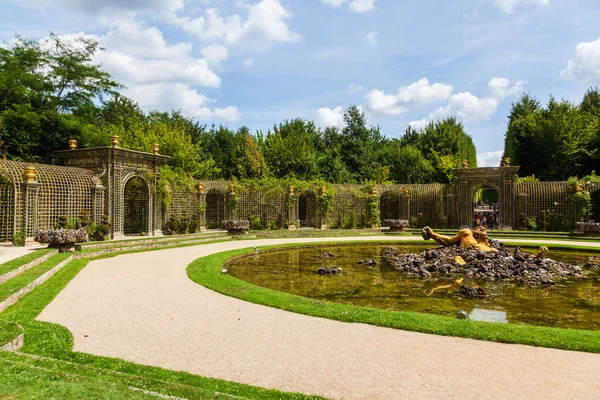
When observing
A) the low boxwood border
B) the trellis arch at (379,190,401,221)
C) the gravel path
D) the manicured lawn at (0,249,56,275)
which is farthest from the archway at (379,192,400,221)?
the gravel path

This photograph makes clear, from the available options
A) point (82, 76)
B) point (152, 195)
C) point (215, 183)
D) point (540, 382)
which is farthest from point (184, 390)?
point (82, 76)

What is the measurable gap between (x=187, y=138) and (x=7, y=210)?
2343 cm

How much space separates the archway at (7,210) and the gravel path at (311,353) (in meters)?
11.8

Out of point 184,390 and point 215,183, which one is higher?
point 215,183

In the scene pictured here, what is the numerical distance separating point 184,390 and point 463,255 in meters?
12.3

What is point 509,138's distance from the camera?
47.6 m

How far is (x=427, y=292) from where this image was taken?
966cm

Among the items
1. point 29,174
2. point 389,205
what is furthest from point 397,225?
point 29,174

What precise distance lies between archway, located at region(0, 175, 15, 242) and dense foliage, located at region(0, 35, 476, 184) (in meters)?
5.74

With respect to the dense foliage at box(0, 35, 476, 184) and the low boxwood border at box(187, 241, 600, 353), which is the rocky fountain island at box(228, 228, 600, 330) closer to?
the low boxwood border at box(187, 241, 600, 353)

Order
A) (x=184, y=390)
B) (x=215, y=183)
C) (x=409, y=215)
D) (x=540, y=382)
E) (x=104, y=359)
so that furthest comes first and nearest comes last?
(x=409, y=215) < (x=215, y=183) < (x=104, y=359) < (x=540, y=382) < (x=184, y=390)

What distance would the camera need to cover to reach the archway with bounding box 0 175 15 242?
16.9 metres

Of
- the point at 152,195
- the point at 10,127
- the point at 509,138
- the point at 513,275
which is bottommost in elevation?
the point at 513,275

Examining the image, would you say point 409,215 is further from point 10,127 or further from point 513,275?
point 10,127
